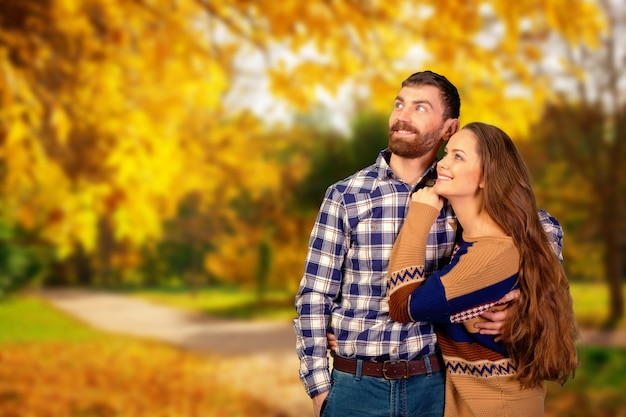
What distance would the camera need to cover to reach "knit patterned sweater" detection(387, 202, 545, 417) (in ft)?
3.70

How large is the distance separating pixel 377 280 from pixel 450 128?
1.01 ft

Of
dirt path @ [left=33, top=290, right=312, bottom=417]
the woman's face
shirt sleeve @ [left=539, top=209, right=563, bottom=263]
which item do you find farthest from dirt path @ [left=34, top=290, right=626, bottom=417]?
the woman's face

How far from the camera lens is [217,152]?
479cm

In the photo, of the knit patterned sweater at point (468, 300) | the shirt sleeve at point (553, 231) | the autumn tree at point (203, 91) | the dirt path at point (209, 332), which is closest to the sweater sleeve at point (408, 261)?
the knit patterned sweater at point (468, 300)

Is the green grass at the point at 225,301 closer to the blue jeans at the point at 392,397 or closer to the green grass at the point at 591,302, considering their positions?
the green grass at the point at 591,302

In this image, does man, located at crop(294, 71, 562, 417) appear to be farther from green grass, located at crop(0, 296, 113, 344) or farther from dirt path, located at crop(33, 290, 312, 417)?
green grass, located at crop(0, 296, 113, 344)

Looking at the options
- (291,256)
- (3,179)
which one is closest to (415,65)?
(291,256)

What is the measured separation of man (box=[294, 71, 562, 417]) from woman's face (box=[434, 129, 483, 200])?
0.10 m

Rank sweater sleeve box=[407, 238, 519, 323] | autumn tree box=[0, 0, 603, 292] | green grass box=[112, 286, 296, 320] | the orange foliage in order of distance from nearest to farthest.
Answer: sweater sleeve box=[407, 238, 519, 323] → autumn tree box=[0, 0, 603, 292] → the orange foliage → green grass box=[112, 286, 296, 320]

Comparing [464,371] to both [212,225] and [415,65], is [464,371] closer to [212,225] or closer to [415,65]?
[415,65]

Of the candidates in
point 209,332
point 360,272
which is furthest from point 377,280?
point 209,332

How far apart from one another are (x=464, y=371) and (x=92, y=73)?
310 cm

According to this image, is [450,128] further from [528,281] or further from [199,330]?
[199,330]

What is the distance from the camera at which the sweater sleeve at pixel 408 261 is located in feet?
3.77
